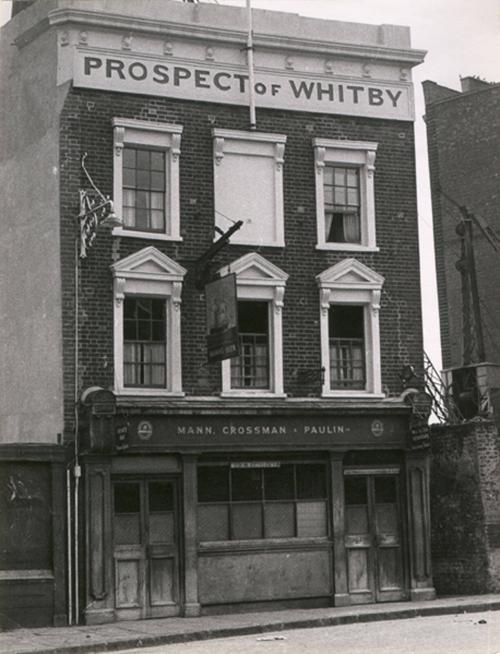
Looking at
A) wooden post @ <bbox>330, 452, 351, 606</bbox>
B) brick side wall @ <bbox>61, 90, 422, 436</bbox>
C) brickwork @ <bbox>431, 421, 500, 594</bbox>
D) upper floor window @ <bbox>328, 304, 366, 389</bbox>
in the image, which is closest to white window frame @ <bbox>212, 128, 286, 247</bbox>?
brick side wall @ <bbox>61, 90, 422, 436</bbox>

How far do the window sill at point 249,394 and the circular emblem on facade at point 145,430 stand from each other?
5.47 ft

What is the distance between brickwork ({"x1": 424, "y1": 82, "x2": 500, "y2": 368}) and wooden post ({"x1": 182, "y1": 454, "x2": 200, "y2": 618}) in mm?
12498

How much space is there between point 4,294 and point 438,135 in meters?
15.6

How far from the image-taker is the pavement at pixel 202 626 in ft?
57.2

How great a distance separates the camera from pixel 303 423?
22.0 metres

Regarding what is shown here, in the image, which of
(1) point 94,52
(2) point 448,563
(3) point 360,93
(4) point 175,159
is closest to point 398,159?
(3) point 360,93

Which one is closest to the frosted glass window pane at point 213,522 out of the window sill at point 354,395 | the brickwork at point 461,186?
the window sill at point 354,395

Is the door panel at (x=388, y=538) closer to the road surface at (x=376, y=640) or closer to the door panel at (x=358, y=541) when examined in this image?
the door panel at (x=358, y=541)

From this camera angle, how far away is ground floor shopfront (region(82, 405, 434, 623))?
20656mm

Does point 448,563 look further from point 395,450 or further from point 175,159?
point 175,159

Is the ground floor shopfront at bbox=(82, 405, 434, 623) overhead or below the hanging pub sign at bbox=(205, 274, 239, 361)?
below

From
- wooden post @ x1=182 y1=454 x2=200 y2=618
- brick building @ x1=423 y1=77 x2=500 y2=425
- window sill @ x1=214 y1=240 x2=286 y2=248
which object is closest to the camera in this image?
wooden post @ x1=182 y1=454 x2=200 y2=618

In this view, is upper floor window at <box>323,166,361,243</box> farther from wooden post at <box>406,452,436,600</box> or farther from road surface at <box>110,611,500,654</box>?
road surface at <box>110,611,500,654</box>

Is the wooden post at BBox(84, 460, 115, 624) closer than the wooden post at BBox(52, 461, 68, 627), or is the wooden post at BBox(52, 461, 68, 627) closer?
the wooden post at BBox(52, 461, 68, 627)
